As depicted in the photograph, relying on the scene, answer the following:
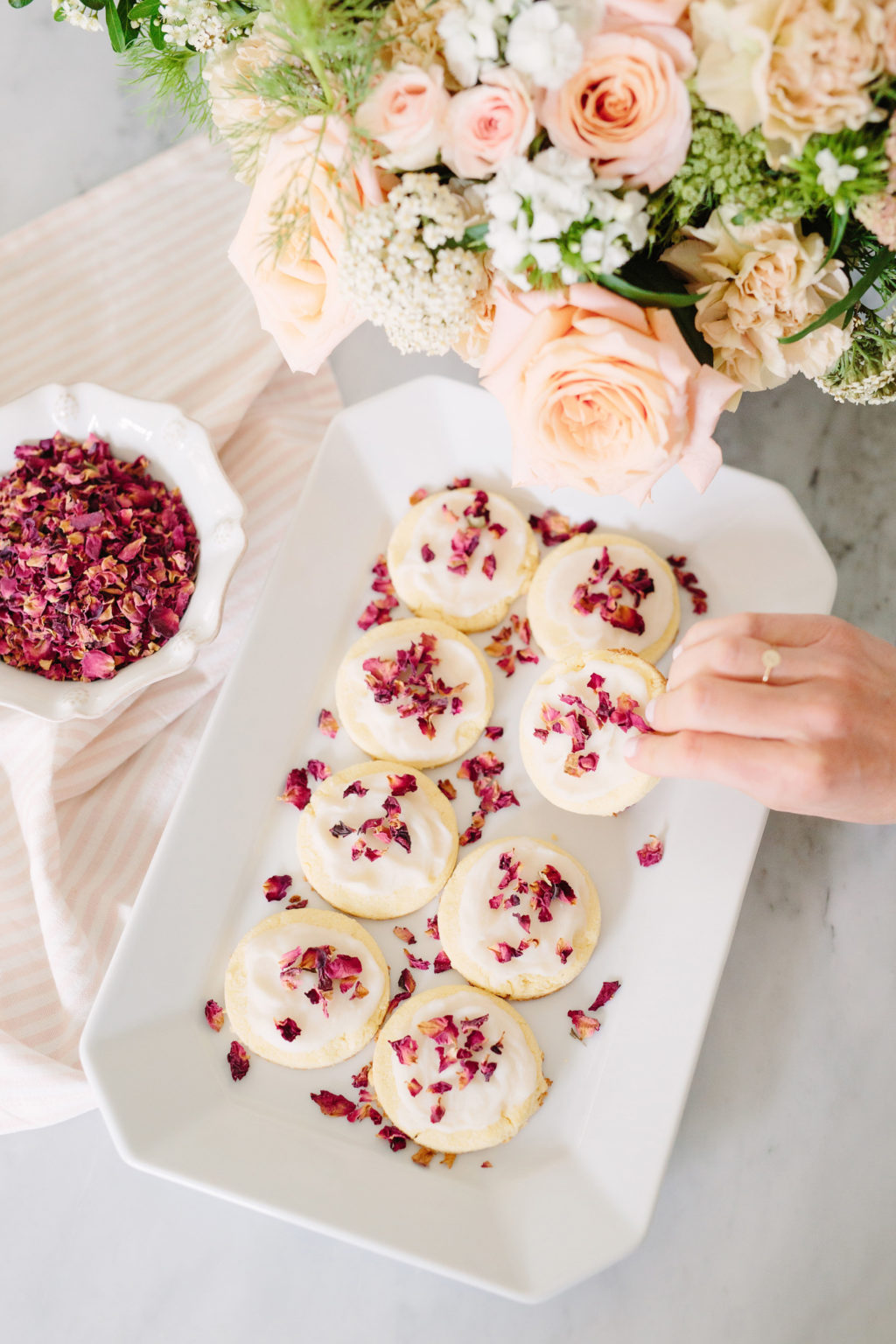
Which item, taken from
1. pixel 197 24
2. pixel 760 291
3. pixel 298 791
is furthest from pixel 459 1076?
pixel 197 24

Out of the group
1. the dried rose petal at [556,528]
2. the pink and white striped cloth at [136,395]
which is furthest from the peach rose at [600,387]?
the pink and white striped cloth at [136,395]

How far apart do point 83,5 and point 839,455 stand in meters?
1.15

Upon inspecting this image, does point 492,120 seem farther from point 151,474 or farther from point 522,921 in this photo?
point 522,921

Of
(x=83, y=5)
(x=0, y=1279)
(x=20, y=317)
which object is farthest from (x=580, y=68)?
(x=0, y=1279)

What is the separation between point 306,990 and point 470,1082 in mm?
238

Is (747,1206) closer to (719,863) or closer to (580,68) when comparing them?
(719,863)

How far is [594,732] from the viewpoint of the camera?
1.28 m

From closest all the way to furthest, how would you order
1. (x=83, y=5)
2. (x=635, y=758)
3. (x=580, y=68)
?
(x=580, y=68), (x=83, y=5), (x=635, y=758)

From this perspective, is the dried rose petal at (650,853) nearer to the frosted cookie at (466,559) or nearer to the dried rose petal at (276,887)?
the frosted cookie at (466,559)

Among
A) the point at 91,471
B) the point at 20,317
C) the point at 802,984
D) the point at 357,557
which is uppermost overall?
the point at 20,317

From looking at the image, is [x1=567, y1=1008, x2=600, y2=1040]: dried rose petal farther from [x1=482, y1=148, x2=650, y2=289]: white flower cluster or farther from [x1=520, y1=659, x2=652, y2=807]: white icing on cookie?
[x1=482, y1=148, x2=650, y2=289]: white flower cluster

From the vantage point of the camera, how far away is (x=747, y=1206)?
137cm

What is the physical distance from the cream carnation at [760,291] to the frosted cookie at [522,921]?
65 centimetres

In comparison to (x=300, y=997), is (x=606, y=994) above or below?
below
